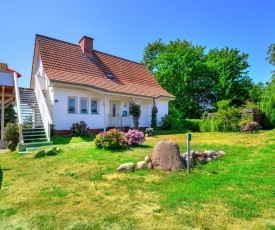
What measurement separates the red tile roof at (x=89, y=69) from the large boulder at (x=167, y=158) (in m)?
8.80

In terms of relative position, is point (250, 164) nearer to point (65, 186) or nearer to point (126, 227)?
point (126, 227)

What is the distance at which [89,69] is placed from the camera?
1588 centimetres

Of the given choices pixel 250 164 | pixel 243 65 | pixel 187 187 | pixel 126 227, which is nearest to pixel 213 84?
pixel 243 65

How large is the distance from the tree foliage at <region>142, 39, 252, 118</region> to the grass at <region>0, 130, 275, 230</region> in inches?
868

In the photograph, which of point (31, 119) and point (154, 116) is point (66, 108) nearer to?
point (31, 119)

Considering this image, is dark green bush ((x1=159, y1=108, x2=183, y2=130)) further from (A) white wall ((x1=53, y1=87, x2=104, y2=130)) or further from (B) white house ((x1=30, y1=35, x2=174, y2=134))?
(A) white wall ((x1=53, y1=87, x2=104, y2=130))

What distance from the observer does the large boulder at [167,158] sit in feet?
→ 17.6

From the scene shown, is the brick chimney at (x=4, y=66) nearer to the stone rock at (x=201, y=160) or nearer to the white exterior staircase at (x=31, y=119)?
the white exterior staircase at (x=31, y=119)

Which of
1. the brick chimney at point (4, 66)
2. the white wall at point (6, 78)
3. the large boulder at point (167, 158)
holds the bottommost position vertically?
the large boulder at point (167, 158)

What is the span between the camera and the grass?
2941 mm

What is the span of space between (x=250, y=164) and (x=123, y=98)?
11.5m

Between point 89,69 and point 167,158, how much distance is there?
12.4 metres

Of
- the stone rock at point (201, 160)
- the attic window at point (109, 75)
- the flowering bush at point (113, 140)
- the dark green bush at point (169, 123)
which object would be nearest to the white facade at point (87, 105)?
the dark green bush at point (169, 123)

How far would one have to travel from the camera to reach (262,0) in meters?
10.4
